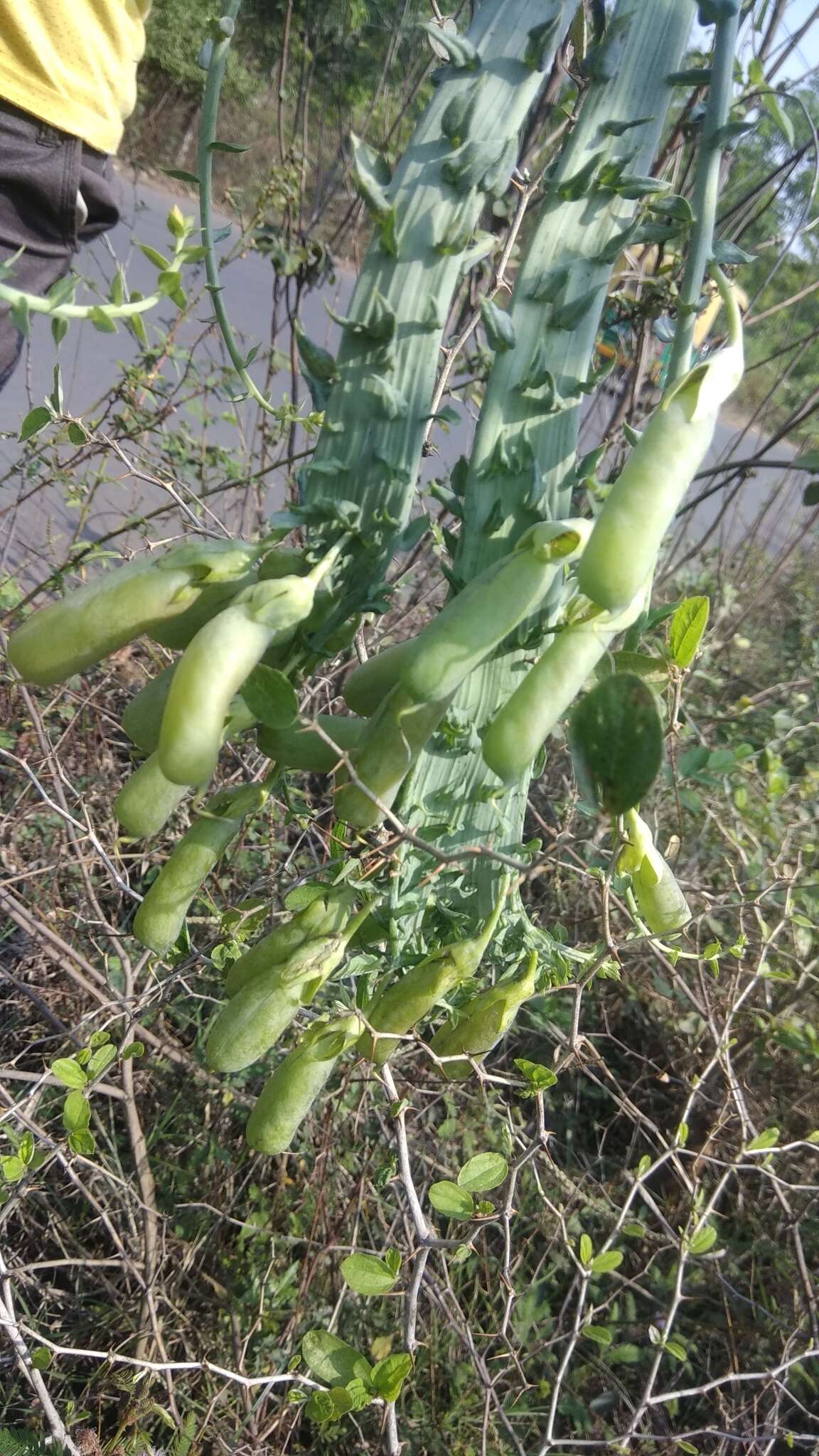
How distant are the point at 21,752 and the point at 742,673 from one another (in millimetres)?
2023

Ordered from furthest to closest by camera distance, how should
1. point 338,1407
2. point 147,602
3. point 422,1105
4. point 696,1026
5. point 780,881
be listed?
point 696,1026, point 422,1105, point 780,881, point 338,1407, point 147,602

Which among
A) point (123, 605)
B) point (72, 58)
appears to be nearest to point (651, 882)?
point (123, 605)

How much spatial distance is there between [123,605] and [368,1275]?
20.1 inches

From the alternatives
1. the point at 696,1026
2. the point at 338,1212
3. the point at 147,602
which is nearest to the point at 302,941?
the point at 147,602

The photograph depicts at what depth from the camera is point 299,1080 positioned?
543 millimetres

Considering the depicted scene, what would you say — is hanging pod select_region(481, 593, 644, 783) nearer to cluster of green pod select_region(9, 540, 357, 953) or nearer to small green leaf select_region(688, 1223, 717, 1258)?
cluster of green pod select_region(9, 540, 357, 953)

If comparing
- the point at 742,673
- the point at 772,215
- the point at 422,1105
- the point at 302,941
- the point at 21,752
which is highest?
the point at 772,215

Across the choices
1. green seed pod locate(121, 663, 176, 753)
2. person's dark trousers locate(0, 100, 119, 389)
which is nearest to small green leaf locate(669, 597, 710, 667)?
green seed pod locate(121, 663, 176, 753)

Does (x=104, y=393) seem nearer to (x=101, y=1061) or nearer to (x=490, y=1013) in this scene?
(x=101, y=1061)

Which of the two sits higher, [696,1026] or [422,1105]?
[422,1105]

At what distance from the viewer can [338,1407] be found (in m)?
0.64

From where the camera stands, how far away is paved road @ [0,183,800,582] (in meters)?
1.90

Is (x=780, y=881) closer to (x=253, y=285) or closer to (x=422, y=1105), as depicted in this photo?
(x=422, y=1105)

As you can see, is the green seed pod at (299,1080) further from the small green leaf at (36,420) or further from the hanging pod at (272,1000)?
the small green leaf at (36,420)
